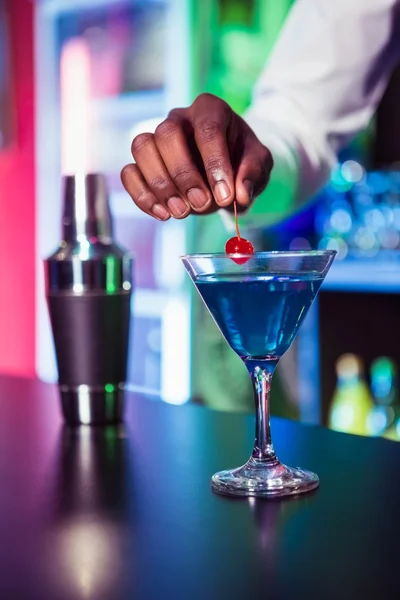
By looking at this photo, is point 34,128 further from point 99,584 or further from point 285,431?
point 99,584

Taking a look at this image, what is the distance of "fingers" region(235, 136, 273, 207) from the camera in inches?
30.5

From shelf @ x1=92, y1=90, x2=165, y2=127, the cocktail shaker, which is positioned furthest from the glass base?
shelf @ x1=92, y1=90, x2=165, y2=127

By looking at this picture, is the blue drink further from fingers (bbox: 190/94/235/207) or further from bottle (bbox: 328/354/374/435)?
bottle (bbox: 328/354/374/435)

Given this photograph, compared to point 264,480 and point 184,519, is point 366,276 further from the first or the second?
point 184,519

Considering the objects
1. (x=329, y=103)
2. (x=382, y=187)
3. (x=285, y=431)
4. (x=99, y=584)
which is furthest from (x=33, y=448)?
(x=382, y=187)

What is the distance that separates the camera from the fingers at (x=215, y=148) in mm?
759

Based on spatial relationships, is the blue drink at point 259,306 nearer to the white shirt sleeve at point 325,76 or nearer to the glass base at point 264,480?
the glass base at point 264,480

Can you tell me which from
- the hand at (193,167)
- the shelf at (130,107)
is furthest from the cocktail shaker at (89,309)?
the shelf at (130,107)

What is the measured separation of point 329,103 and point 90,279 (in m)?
0.79

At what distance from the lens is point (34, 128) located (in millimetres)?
4277

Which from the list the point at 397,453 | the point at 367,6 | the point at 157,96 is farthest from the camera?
the point at 157,96

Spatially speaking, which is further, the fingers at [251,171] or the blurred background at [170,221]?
the blurred background at [170,221]

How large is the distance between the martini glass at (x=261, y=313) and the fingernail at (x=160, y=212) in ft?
0.36

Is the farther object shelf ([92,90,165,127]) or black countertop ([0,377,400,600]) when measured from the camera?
shelf ([92,90,165,127])
